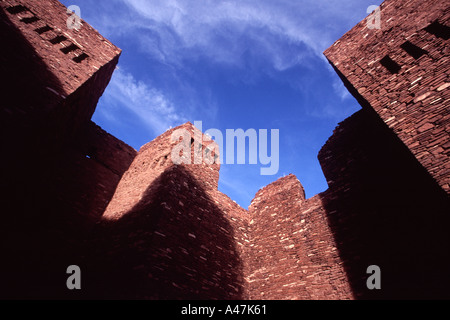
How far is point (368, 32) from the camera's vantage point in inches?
298

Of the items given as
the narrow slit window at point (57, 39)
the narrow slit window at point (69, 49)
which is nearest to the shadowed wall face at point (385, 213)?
the narrow slit window at point (69, 49)

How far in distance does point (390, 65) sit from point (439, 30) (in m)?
1.12

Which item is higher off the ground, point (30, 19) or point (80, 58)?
point (30, 19)

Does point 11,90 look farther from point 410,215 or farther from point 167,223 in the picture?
point 410,215

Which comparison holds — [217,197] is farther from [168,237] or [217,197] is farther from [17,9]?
[17,9]

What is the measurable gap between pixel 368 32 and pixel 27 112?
30.8 feet

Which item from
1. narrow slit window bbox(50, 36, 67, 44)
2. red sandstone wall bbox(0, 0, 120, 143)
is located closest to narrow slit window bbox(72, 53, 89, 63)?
red sandstone wall bbox(0, 0, 120, 143)

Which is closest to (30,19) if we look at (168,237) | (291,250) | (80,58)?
(80,58)

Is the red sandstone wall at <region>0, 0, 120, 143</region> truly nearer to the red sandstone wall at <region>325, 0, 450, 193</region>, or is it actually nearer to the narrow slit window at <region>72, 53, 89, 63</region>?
the narrow slit window at <region>72, 53, 89, 63</region>

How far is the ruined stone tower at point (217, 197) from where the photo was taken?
509cm

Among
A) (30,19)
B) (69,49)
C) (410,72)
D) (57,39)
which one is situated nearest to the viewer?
(410,72)

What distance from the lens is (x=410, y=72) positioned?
5.50 meters

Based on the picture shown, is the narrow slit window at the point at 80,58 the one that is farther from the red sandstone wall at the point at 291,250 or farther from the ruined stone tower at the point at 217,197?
the red sandstone wall at the point at 291,250
